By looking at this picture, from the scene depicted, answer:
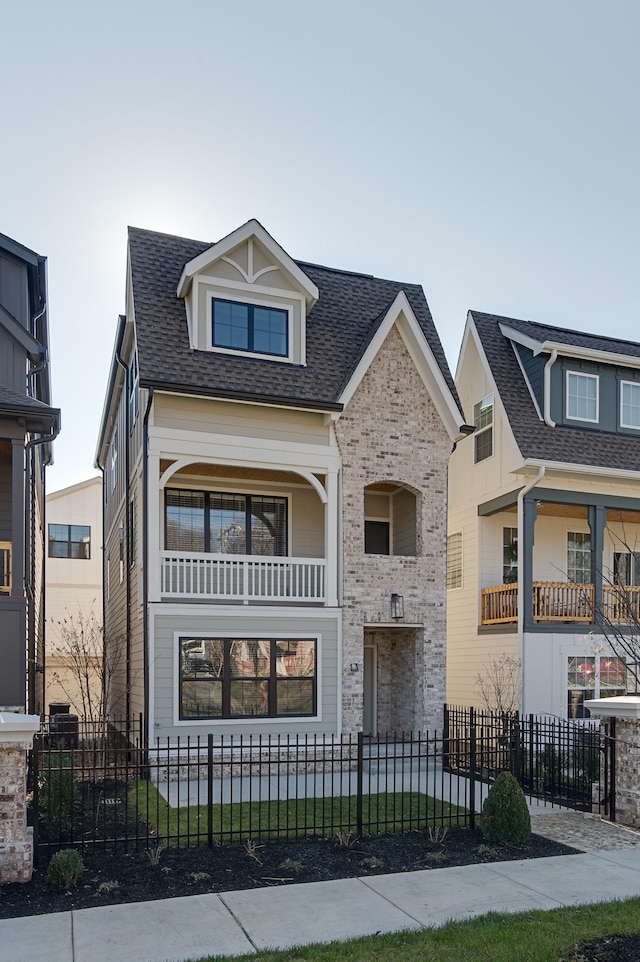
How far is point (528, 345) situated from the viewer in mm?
20062

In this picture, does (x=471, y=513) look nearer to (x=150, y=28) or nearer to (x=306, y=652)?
(x=306, y=652)

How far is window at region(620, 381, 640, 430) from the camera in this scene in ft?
67.7

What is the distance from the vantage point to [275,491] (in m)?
18.5

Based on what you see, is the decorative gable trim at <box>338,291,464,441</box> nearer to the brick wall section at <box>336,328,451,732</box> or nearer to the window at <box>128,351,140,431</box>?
the brick wall section at <box>336,328,451,732</box>

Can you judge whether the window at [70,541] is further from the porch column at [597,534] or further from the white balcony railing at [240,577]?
the porch column at [597,534]

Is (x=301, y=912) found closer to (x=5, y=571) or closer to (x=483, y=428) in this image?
(x=5, y=571)

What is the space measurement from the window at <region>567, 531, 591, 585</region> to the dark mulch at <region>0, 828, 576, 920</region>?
11.8 metres

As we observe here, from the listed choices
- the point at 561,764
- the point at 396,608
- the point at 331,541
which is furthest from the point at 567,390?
the point at 561,764

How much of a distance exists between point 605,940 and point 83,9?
1191 cm

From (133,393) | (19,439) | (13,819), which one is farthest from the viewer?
(133,393)

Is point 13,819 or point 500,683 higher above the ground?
point 13,819

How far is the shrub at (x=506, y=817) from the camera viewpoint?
9922 mm

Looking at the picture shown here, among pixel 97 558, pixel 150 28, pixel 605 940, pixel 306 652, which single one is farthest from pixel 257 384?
pixel 97 558

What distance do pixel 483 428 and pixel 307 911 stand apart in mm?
14823
